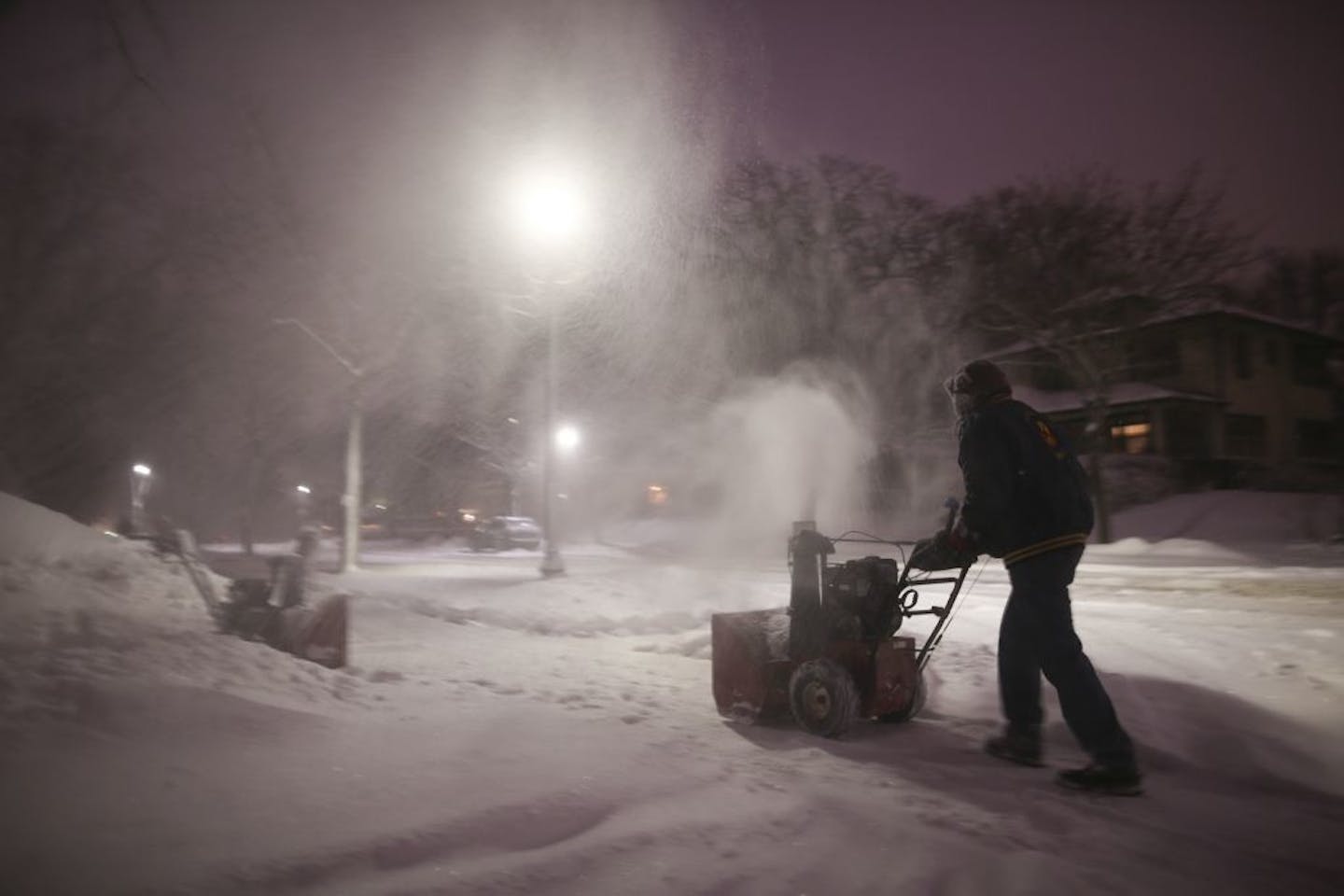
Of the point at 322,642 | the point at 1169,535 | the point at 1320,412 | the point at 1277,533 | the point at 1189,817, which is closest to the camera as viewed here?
the point at 1189,817

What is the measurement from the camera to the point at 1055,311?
2662 cm

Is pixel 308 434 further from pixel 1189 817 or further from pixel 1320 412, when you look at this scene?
pixel 1320 412

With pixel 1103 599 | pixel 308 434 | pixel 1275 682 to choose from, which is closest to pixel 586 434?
pixel 308 434

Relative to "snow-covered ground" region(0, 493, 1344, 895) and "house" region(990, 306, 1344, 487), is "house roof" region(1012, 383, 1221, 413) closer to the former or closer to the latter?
"house" region(990, 306, 1344, 487)

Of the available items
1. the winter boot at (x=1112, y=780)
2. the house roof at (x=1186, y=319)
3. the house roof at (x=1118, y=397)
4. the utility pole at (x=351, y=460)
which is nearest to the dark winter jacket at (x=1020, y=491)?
the winter boot at (x=1112, y=780)

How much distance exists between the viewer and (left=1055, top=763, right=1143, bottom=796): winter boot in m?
4.06

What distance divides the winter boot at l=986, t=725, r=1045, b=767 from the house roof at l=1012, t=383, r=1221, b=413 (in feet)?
97.1

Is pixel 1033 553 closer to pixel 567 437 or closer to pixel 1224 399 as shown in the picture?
pixel 567 437

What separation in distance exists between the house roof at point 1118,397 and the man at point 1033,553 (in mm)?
29626

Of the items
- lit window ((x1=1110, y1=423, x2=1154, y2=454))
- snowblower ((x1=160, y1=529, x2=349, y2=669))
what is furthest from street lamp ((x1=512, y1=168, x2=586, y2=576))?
lit window ((x1=1110, y1=423, x2=1154, y2=454))

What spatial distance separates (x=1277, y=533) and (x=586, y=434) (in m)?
26.2

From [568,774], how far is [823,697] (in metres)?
1.82

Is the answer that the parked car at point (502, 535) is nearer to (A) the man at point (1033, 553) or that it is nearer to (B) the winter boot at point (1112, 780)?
(A) the man at point (1033, 553)

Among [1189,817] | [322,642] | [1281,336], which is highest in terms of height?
[1281,336]
